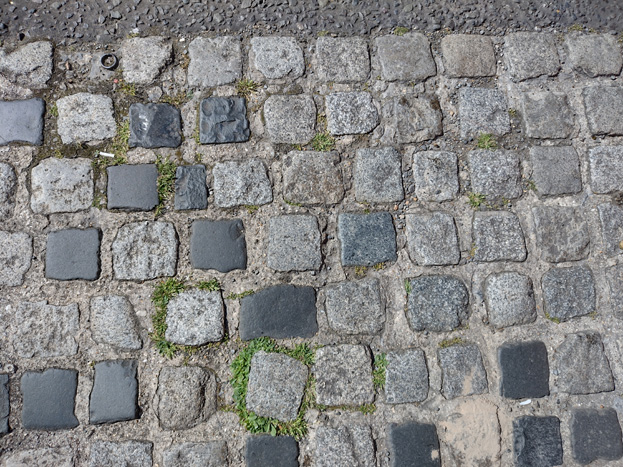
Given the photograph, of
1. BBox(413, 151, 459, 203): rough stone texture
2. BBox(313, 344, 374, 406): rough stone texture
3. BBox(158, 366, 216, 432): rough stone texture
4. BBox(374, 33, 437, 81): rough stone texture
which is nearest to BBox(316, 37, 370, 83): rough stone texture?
BBox(374, 33, 437, 81): rough stone texture

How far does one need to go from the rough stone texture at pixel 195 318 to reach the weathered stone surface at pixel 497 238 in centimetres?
138

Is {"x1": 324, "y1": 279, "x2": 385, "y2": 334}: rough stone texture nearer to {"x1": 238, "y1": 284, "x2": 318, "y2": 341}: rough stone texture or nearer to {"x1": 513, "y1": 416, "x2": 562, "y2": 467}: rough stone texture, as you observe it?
{"x1": 238, "y1": 284, "x2": 318, "y2": 341}: rough stone texture

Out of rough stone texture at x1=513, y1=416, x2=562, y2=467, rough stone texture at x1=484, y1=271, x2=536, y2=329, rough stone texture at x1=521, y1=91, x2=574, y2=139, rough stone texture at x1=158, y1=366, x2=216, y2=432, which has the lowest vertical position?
rough stone texture at x1=513, y1=416, x2=562, y2=467

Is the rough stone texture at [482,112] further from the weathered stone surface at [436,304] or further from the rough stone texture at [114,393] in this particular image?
the rough stone texture at [114,393]

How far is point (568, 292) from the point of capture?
2697 mm

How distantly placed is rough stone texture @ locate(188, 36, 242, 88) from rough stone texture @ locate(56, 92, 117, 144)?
0.48 metres

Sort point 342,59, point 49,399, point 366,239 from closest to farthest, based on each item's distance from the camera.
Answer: point 49,399 → point 366,239 → point 342,59

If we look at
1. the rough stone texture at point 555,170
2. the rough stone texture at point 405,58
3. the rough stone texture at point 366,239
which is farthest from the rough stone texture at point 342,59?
the rough stone texture at point 555,170

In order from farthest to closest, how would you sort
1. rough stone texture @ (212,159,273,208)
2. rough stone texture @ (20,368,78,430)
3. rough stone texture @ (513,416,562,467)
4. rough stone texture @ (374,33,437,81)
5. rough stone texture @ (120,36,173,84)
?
rough stone texture @ (374,33,437,81) → rough stone texture @ (120,36,173,84) → rough stone texture @ (212,159,273,208) → rough stone texture @ (513,416,562,467) → rough stone texture @ (20,368,78,430)

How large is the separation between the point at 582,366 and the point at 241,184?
6.63 feet

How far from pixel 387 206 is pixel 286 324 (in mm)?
819

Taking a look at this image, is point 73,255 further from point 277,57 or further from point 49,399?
point 277,57

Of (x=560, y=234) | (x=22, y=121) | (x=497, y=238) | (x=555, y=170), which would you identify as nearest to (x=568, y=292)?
(x=560, y=234)

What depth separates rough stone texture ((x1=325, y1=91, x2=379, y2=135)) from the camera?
2760 mm
